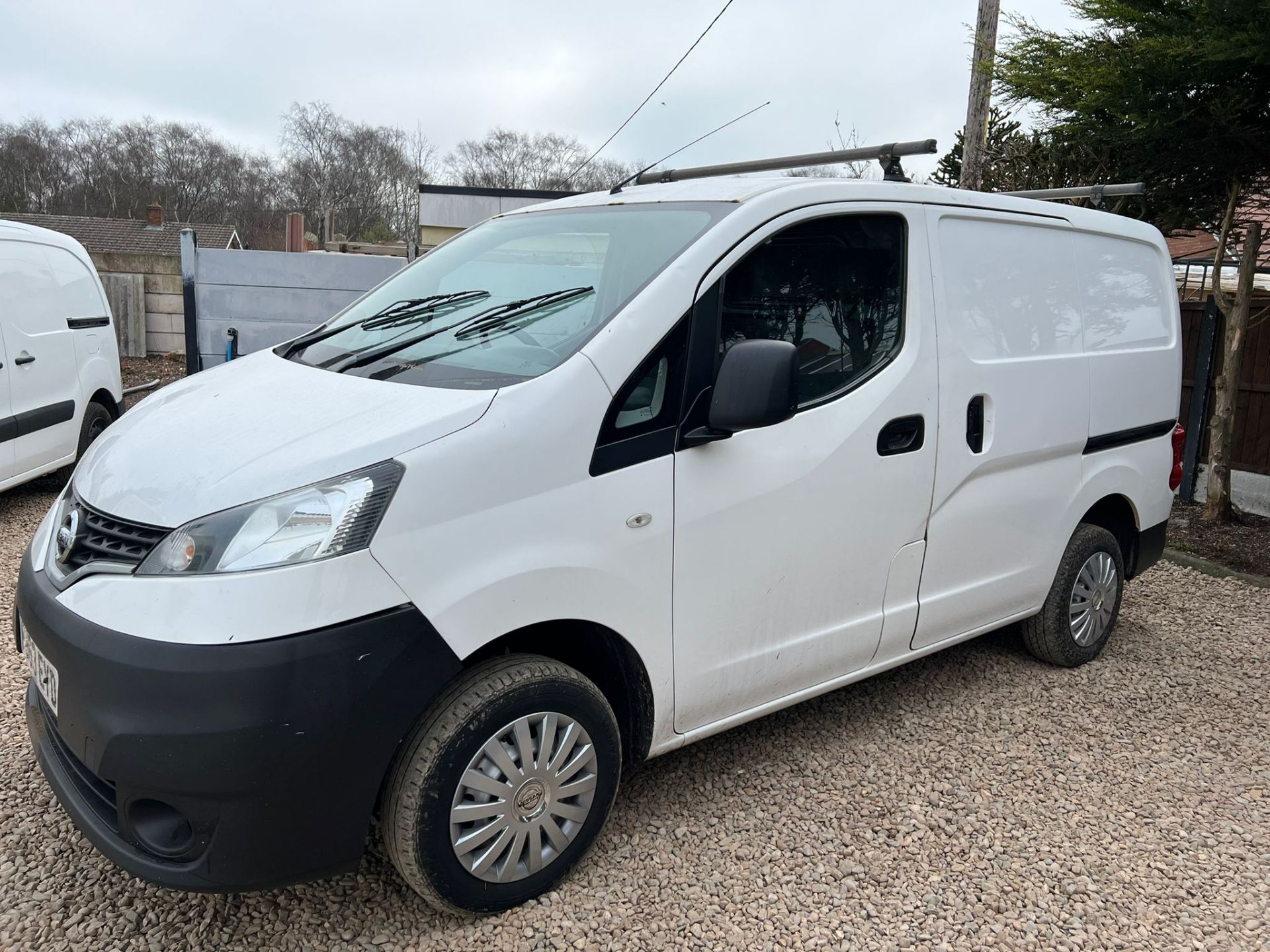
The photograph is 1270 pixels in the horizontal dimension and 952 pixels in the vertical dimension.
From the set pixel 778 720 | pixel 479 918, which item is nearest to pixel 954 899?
pixel 778 720

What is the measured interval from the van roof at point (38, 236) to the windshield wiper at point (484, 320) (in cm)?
428

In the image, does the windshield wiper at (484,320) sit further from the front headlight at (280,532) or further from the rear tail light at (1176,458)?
the rear tail light at (1176,458)

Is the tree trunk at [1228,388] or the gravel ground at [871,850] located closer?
the gravel ground at [871,850]

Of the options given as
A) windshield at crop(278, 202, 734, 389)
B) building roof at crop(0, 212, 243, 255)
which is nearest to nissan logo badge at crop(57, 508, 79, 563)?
windshield at crop(278, 202, 734, 389)

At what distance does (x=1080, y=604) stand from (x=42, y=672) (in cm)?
395

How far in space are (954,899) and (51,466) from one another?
6064 millimetres

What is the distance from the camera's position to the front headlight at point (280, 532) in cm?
200

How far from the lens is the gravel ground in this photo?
2.45 m

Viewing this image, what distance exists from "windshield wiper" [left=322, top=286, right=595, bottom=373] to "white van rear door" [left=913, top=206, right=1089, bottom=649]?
4.41 ft

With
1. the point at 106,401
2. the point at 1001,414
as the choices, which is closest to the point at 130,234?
the point at 106,401

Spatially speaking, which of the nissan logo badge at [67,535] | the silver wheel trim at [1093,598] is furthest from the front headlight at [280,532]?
the silver wheel trim at [1093,598]

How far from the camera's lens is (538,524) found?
2273 millimetres

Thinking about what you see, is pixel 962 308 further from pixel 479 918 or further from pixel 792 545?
pixel 479 918

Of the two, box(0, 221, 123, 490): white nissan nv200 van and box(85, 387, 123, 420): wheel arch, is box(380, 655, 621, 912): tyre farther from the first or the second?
box(85, 387, 123, 420): wheel arch
